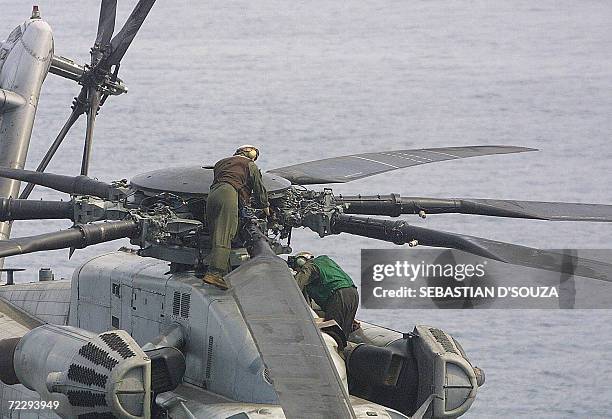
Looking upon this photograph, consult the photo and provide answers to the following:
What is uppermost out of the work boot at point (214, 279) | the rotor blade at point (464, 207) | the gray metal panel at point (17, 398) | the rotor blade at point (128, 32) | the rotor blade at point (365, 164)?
the rotor blade at point (128, 32)

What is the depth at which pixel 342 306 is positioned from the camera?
15.4m

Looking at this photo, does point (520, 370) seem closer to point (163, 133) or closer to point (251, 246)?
point (251, 246)

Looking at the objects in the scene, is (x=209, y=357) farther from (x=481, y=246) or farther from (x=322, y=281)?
(x=481, y=246)

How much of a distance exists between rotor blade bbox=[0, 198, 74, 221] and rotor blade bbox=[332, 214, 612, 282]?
312 centimetres

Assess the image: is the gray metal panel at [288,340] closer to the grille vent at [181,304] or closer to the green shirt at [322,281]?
the grille vent at [181,304]

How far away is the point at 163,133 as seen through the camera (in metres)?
52.4

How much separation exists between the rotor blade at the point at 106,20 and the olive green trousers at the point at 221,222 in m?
6.15

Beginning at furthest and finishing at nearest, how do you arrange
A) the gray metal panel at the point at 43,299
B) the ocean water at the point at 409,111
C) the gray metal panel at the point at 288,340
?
the ocean water at the point at 409,111 < the gray metal panel at the point at 43,299 < the gray metal panel at the point at 288,340

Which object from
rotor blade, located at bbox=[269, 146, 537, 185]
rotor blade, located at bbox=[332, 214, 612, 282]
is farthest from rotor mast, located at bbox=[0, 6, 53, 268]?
rotor blade, located at bbox=[332, 214, 612, 282]

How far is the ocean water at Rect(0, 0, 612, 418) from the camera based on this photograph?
3033 centimetres

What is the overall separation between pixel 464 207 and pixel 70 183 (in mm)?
4802

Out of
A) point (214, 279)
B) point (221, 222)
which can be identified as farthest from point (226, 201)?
point (214, 279)

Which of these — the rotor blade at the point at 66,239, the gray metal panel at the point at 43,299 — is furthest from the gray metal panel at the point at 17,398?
the rotor blade at the point at 66,239

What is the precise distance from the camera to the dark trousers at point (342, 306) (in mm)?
15391
